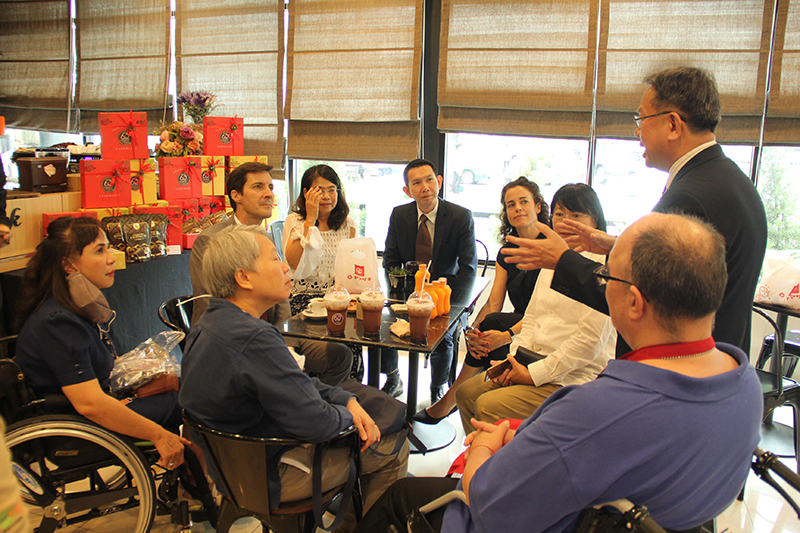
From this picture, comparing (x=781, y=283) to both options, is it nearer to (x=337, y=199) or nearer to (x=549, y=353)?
(x=549, y=353)

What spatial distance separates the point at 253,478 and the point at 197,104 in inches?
147

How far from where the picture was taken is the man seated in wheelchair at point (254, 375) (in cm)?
145

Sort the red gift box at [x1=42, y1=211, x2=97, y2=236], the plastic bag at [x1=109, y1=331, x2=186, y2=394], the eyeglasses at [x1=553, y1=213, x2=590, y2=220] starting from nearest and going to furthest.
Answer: the plastic bag at [x1=109, y1=331, x2=186, y2=394] < the eyeglasses at [x1=553, y1=213, x2=590, y2=220] < the red gift box at [x1=42, y1=211, x2=97, y2=236]

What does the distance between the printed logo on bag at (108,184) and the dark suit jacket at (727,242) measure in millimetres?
3209

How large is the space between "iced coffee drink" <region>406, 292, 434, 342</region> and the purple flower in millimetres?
2821

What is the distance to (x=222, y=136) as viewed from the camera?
4.23m

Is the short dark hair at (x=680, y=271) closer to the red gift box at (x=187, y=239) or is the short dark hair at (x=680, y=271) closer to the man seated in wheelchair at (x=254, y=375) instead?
the man seated in wheelchair at (x=254, y=375)

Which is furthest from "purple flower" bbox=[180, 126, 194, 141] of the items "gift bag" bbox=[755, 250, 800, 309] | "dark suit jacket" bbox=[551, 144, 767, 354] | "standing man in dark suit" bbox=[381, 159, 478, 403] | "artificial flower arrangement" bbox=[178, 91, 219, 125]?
"gift bag" bbox=[755, 250, 800, 309]

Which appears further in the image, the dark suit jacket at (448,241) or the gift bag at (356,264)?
the dark suit jacket at (448,241)

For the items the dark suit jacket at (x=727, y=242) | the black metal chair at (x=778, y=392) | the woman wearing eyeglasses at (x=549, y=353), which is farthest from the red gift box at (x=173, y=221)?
the black metal chair at (x=778, y=392)

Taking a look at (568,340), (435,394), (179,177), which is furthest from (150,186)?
(568,340)

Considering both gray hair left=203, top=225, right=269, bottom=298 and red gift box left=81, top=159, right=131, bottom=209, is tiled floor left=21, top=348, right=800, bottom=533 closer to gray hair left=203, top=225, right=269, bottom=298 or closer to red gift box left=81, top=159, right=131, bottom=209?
gray hair left=203, top=225, right=269, bottom=298

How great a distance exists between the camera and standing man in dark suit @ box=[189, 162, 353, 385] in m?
2.61

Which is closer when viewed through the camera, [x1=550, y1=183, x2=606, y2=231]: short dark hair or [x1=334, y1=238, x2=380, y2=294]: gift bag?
[x1=550, y1=183, x2=606, y2=231]: short dark hair
